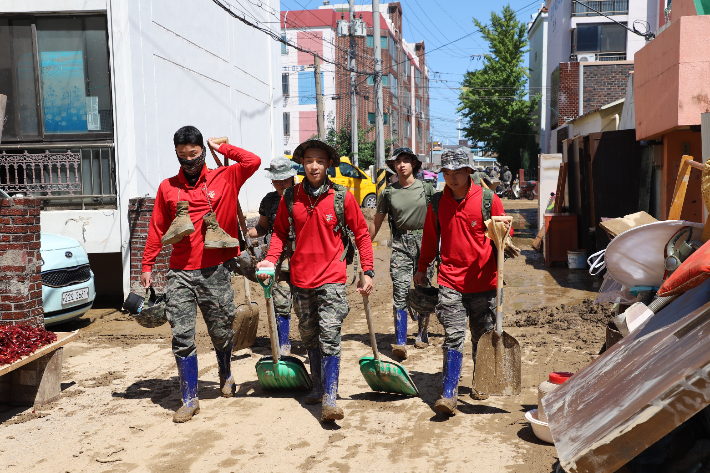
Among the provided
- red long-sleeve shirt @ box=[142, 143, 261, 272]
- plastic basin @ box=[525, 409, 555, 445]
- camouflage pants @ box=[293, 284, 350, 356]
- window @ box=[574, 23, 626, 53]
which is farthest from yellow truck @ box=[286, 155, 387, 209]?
window @ box=[574, 23, 626, 53]

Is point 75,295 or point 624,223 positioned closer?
point 624,223

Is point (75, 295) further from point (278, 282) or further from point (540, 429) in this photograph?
point (540, 429)

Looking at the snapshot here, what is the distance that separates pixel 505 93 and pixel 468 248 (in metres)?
43.5

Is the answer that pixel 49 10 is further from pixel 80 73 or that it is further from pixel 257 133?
pixel 257 133

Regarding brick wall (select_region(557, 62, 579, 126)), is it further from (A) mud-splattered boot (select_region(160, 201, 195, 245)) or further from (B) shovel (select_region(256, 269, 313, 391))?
(A) mud-splattered boot (select_region(160, 201, 195, 245))

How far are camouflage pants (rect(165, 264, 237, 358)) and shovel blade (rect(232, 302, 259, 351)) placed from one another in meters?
1.16

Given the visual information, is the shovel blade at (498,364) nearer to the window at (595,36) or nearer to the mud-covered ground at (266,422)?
the mud-covered ground at (266,422)

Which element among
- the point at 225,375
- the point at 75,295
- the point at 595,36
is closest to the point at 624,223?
the point at 225,375

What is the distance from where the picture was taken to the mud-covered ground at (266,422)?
4.04 m

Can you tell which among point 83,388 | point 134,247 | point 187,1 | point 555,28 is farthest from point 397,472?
point 555,28

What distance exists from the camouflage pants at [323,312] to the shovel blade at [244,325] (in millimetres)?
1598

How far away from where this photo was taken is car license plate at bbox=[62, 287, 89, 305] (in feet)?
25.5

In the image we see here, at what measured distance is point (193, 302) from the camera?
5016 mm

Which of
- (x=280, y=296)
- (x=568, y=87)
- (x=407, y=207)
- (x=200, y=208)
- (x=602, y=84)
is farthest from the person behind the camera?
(x=568, y=87)
